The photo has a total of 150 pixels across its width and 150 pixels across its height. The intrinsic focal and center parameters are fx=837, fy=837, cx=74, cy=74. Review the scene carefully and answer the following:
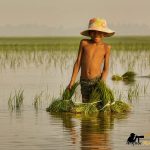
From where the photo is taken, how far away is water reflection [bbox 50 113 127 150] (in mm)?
8984

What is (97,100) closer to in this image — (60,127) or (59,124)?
(59,124)

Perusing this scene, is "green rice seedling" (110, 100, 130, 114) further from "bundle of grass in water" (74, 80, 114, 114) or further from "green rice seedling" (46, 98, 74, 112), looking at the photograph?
"green rice seedling" (46, 98, 74, 112)

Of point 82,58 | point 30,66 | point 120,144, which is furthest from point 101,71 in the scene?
point 30,66

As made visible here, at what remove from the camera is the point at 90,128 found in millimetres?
10312

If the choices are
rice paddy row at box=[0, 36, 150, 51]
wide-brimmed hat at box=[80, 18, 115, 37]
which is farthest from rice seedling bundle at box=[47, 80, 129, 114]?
rice paddy row at box=[0, 36, 150, 51]

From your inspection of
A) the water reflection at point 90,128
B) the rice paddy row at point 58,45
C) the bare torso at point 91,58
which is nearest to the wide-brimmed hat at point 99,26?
the bare torso at point 91,58

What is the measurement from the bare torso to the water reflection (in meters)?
0.62

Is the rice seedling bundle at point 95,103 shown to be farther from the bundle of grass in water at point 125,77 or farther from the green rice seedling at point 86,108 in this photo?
the bundle of grass in water at point 125,77

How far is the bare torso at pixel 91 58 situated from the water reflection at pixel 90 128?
24.5 inches

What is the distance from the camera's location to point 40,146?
345 inches

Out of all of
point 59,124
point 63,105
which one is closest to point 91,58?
point 63,105

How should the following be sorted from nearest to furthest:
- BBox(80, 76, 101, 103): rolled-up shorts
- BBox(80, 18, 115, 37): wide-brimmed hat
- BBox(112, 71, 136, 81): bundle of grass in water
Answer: BBox(80, 18, 115, 37): wide-brimmed hat
BBox(80, 76, 101, 103): rolled-up shorts
BBox(112, 71, 136, 81): bundle of grass in water

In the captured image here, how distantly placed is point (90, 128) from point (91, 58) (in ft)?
6.45

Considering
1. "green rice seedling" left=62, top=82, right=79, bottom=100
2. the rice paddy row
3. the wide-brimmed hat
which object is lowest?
the rice paddy row
